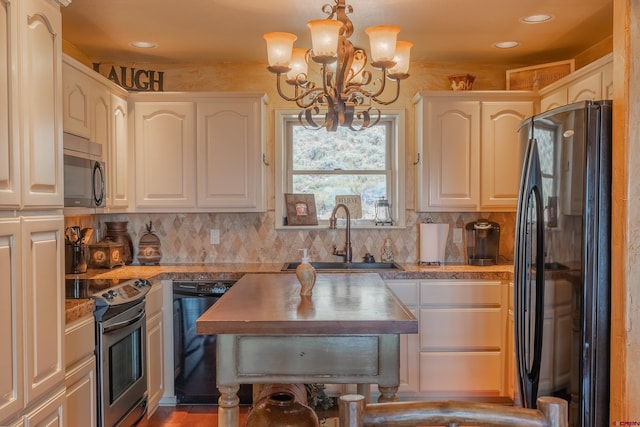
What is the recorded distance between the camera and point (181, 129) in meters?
4.01

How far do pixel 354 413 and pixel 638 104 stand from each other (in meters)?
1.80

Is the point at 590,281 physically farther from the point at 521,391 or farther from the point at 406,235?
the point at 406,235

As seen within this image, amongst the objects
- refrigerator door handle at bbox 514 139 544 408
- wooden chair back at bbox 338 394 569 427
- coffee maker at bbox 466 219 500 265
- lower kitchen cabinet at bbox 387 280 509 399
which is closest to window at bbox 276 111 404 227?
coffee maker at bbox 466 219 500 265

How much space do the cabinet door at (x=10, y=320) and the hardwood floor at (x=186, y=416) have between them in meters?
1.59

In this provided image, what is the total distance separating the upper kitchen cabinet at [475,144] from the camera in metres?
4.02

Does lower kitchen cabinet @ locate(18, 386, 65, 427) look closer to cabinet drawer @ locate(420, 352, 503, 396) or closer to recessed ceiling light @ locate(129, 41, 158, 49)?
cabinet drawer @ locate(420, 352, 503, 396)

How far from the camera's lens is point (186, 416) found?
140 inches

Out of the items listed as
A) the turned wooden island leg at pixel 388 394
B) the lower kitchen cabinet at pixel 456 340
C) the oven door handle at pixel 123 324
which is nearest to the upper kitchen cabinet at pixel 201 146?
the oven door handle at pixel 123 324

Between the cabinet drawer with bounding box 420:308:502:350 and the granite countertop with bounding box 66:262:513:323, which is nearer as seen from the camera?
the granite countertop with bounding box 66:262:513:323

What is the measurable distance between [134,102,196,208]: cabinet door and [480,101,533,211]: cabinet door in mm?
2153

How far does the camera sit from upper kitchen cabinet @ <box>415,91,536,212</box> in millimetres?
4020

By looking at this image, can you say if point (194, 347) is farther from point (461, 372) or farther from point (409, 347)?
point (461, 372)

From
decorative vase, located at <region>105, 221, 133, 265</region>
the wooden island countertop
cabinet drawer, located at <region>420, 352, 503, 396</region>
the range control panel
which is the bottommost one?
cabinet drawer, located at <region>420, 352, 503, 396</region>

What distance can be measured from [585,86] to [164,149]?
2.84 meters
